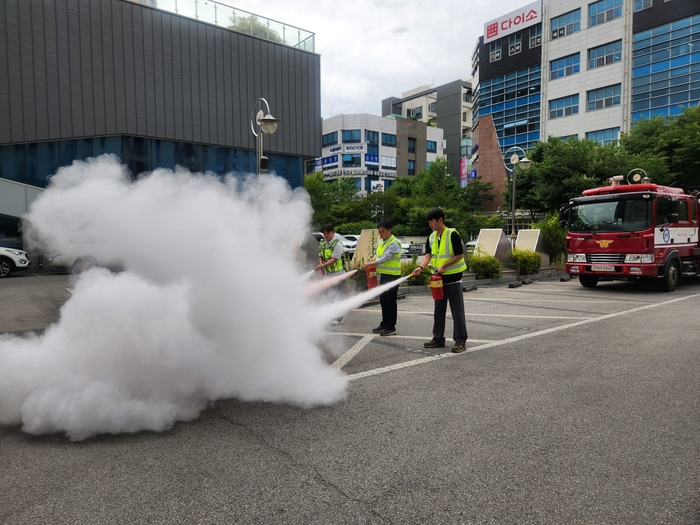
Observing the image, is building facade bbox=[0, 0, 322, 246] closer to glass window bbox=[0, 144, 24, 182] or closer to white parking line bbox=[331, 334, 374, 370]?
glass window bbox=[0, 144, 24, 182]

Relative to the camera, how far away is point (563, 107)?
141 ft

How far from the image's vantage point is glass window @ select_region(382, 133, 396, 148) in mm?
68125

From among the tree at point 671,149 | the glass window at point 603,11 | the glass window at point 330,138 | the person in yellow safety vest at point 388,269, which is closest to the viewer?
the person in yellow safety vest at point 388,269

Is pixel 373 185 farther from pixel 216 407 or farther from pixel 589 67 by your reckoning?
pixel 216 407

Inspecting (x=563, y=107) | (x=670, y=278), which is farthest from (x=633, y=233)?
(x=563, y=107)

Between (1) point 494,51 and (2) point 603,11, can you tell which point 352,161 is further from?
(2) point 603,11

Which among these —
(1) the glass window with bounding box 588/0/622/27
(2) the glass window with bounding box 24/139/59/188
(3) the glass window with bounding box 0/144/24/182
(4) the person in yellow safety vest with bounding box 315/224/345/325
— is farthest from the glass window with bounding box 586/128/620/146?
(3) the glass window with bounding box 0/144/24/182

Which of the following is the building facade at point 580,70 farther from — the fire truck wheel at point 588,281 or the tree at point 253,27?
the fire truck wheel at point 588,281

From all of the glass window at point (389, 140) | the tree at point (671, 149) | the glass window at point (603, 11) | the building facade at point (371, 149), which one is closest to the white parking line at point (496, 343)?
the tree at point (671, 149)

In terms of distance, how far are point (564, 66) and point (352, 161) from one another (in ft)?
100

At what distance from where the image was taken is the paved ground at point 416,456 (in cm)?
269

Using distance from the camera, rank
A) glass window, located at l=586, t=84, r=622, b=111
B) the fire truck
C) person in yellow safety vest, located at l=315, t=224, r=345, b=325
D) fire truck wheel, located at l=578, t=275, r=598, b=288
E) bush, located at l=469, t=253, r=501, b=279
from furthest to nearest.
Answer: glass window, located at l=586, t=84, r=622, b=111, bush, located at l=469, t=253, r=501, b=279, fire truck wheel, located at l=578, t=275, r=598, b=288, the fire truck, person in yellow safety vest, located at l=315, t=224, r=345, b=325

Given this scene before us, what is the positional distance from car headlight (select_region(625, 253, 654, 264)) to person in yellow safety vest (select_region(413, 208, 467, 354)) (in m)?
7.96

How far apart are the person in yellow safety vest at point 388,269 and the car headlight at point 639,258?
7.79 metres
